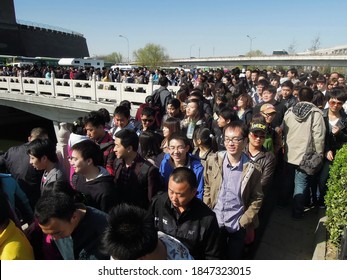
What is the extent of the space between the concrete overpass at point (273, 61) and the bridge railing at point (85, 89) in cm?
4074

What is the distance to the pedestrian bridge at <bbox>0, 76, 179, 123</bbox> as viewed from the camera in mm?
11312

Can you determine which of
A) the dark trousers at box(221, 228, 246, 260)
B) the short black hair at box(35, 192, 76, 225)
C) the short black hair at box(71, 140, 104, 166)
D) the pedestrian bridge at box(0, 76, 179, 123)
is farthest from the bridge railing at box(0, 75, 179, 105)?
the short black hair at box(35, 192, 76, 225)

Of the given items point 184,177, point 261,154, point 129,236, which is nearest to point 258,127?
point 261,154

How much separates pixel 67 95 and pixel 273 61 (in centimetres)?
4548

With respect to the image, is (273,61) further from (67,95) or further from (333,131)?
(333,131)

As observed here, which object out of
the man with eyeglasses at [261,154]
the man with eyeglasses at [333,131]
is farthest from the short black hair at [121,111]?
the man with eyeglasses at [333,131]

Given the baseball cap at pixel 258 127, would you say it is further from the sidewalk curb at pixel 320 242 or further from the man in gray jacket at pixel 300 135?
the sidewalk curb at pixel 320 242

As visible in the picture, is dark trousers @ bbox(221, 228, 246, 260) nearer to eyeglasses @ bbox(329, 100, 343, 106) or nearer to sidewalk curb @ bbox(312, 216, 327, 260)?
sidewalk curb @ bbox(312, 216, 327, 260)

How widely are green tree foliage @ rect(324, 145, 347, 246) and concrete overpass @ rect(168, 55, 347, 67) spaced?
45.9m

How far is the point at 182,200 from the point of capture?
6.93 ft

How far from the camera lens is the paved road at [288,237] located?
3254 millimetres

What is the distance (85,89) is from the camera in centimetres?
1238

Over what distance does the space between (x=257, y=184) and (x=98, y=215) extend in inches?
55.9

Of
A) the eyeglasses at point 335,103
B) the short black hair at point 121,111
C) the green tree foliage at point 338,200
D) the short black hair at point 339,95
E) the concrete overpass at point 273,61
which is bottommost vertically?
the green tree foliage at point 338,200
